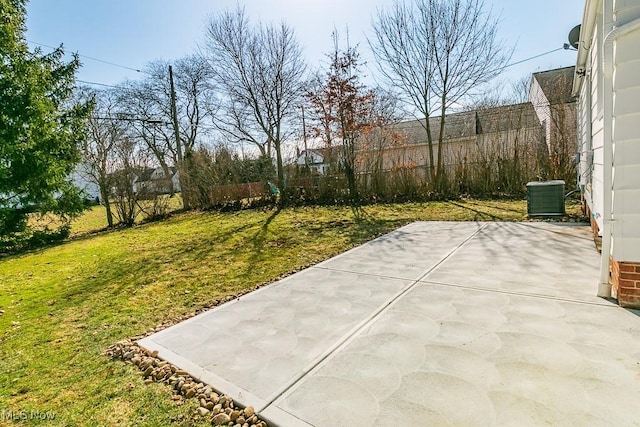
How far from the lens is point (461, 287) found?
3086mm

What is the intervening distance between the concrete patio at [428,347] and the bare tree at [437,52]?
7.98m

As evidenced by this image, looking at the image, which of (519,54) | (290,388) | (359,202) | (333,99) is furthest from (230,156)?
A: (290,388)

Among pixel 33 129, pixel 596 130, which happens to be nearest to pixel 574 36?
pixel 596 130

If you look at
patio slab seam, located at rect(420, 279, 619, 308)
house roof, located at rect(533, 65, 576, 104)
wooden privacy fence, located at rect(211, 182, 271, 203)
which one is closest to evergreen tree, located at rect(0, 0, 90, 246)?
wooden privacy fence, located at rect(211, 182, 271, 203)

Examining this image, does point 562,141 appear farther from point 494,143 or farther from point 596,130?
point 596,130

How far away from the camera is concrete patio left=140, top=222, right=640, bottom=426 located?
156cm

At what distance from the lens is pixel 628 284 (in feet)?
7.86

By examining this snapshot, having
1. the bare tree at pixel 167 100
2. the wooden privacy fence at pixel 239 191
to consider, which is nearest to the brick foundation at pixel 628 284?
the wooden privacy fence at pixel 239 191

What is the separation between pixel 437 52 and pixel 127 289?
1133 cm

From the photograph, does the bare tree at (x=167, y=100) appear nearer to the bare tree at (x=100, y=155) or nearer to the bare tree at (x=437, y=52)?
the bare tree at (x=100, y=155)

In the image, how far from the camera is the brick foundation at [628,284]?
7.75 ft

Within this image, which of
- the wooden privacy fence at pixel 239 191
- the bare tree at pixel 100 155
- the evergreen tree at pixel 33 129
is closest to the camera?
the evergreen tree at pixel 33 129

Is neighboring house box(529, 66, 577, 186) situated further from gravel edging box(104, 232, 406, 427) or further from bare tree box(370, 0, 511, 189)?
gravel edging box(104, 232, 406, 427)

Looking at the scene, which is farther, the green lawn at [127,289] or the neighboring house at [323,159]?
the neighboring house at [323,159]
